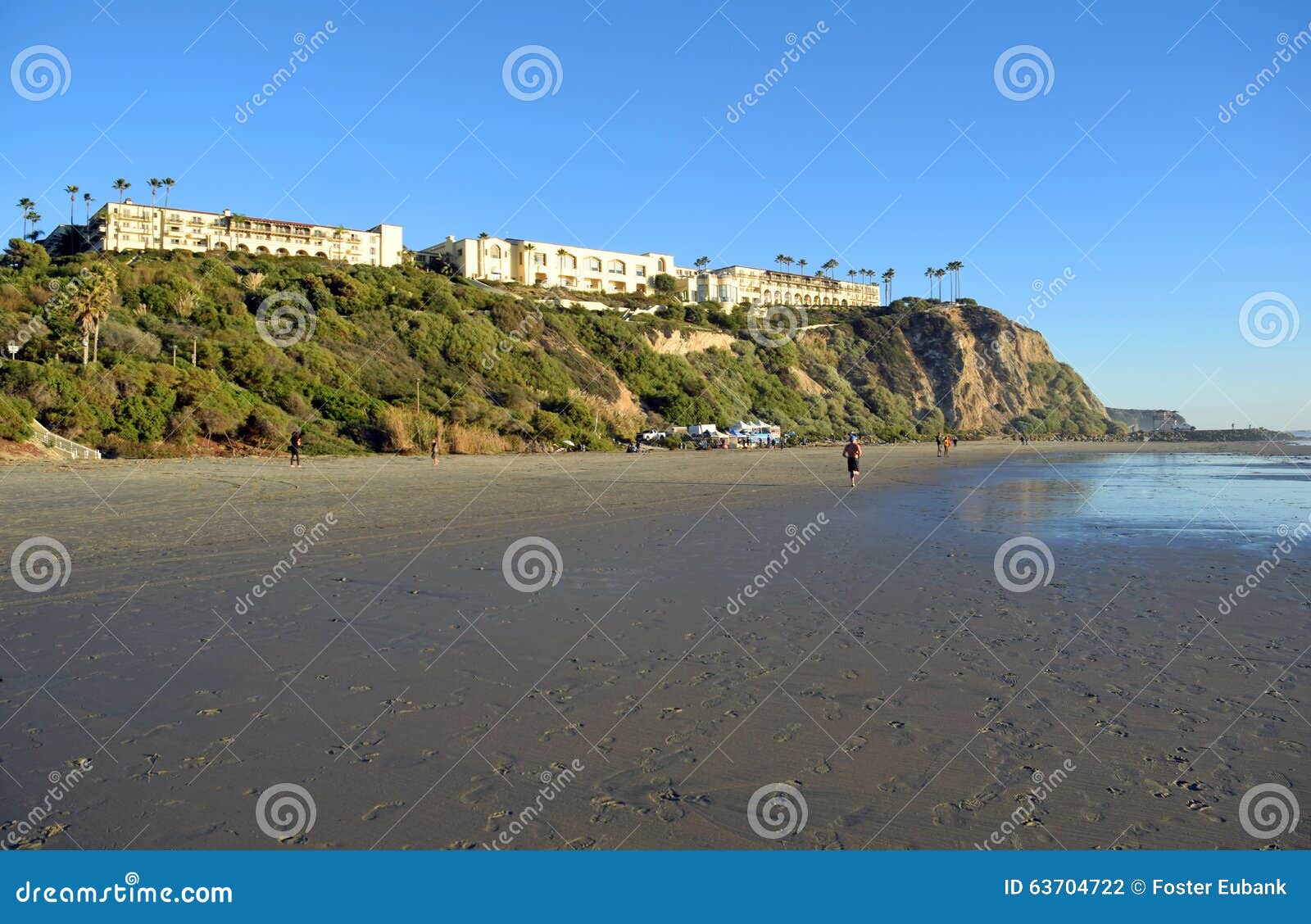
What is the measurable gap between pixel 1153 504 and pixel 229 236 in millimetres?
95675

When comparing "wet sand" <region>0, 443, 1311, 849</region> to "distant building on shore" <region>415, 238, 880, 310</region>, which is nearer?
"wet sand" <region>0, 443, 1311, 849</region>

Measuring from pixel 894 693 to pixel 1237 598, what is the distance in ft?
16.8

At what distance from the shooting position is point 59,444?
26.4 metres

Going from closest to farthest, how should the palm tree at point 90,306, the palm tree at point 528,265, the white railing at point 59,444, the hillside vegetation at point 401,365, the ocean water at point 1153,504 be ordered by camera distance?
1. the ocean water at point 1153,504
2. the white railing at point 59,444
3. the hillside vegetation at point 401,365
4. the palm tree at point 90,306
5. the palm tree at point 528,265

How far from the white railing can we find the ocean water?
28557mm

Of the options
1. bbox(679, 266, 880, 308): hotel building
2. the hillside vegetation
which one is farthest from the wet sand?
bbox(679, 266, 880, 308): hotel building

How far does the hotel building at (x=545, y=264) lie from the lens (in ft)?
304

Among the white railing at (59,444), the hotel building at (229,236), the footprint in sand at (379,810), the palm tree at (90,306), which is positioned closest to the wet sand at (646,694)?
the footprint in sand at (379,810)

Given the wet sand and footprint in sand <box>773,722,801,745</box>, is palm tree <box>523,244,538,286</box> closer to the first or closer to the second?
the wet sand

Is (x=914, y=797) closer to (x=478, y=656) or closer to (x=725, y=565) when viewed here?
(x=478, y=656)

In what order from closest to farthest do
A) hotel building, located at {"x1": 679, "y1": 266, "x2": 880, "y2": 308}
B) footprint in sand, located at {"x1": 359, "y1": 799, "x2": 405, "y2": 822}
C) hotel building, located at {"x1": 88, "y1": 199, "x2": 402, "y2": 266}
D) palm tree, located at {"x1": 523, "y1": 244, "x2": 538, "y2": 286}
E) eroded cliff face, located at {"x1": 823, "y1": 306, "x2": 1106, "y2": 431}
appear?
footprint in sand, located at {"x1": 359, "y1": 799, "x2": 405, "y2": 822}
hotel building, located at {"x1": 88, "y1": 199, "x2": 402, "y2": 266}
eroded cliff face, located at {"x1": 823, "y1": 306, "x2": 1106, "y2": 431}
palm tree, located at {"x1": 523, "y1": 244, "x2": 538, "y2": 286}
hotel building, located at {"x1": 679, "y1": 266, "x2": 880, "y2": 308}

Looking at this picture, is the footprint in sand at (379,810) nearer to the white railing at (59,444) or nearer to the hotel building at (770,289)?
the white railing at (59,444)

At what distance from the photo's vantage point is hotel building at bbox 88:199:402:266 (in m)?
81.8

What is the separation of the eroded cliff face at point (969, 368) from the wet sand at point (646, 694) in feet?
272
